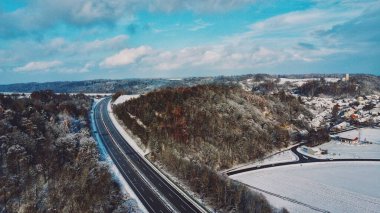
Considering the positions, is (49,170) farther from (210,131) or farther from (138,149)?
(210,131)

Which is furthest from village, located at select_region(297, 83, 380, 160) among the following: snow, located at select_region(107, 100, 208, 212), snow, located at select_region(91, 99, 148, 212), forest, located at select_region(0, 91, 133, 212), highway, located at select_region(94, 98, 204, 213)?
forest, located at select_region(0, 91, 133, 212)

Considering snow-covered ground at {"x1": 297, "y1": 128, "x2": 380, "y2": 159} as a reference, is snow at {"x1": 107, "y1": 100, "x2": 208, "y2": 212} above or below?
above

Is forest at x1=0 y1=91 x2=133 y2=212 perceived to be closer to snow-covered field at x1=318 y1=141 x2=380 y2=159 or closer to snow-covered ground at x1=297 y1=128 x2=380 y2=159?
snow-covered ground at x1=297 y1=128 x2=380 y2=159

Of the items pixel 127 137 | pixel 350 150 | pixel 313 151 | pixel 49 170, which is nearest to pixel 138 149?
pixel 127 137

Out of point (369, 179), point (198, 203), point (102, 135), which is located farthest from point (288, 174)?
point (102, 135)

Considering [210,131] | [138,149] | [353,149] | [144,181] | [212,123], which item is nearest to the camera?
[144,181]

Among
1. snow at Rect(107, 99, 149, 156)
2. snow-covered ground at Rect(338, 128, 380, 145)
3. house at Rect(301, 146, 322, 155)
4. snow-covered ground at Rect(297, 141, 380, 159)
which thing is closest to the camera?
snow at Rect(107, 99, 149, 156)
